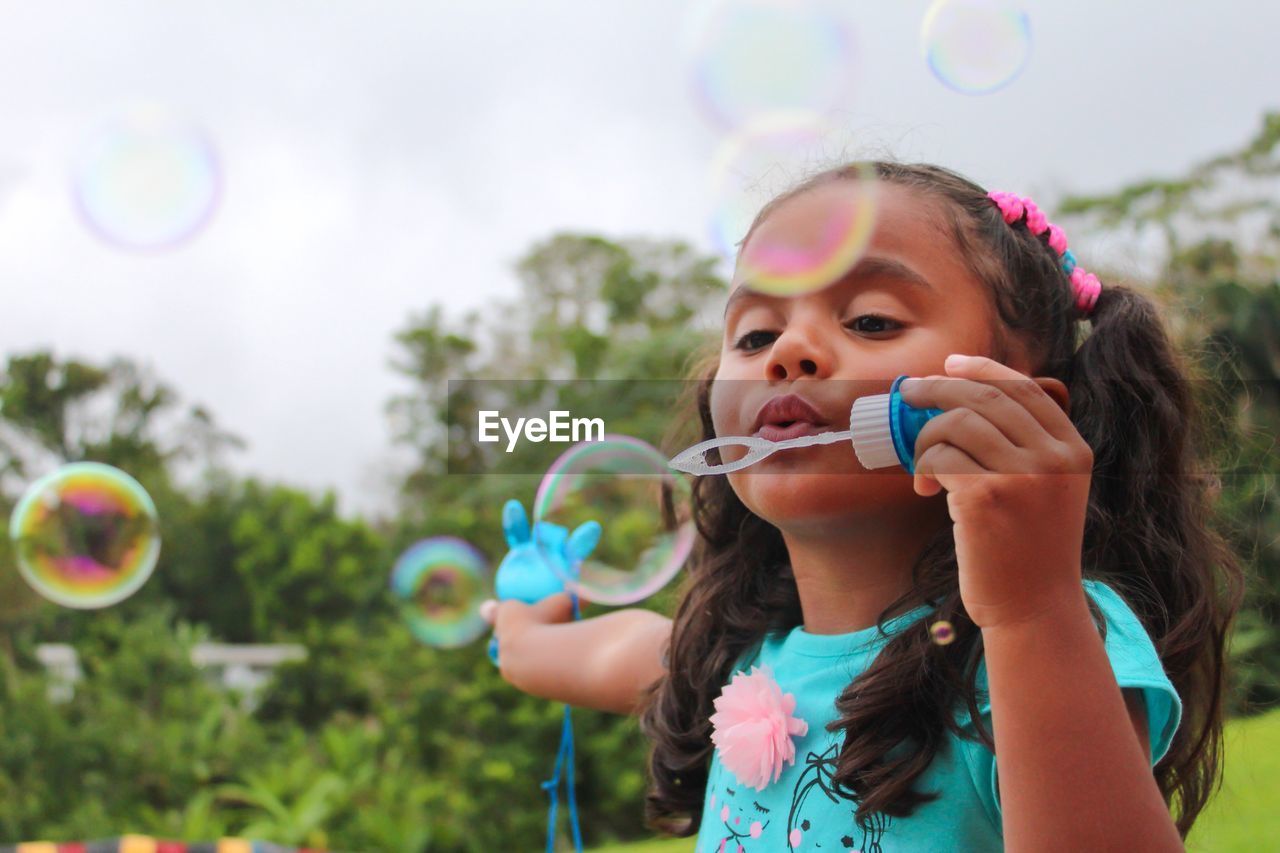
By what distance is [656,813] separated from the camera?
147 centimetres

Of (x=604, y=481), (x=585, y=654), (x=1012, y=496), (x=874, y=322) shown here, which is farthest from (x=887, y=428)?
(x=604, y=481)

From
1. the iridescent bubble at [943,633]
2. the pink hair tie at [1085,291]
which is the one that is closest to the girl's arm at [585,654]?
the iridescent bubble at [943,633]

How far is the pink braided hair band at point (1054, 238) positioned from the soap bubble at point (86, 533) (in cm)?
343

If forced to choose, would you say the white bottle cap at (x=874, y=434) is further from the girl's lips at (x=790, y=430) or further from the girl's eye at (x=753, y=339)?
the girl's eye at (x=753, y=339)

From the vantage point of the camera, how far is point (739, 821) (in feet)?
3.84

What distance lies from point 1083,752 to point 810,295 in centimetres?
55

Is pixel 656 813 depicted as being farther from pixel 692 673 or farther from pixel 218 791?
pixel 218 791

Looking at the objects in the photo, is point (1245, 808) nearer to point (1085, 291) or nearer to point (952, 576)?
point (1085, 291)

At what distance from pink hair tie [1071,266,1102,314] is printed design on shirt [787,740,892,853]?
0.66 meters

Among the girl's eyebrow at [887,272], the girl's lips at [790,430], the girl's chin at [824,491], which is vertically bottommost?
the girl's chin at [824,491]

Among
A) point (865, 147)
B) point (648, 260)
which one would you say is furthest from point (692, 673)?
point (648, 260)

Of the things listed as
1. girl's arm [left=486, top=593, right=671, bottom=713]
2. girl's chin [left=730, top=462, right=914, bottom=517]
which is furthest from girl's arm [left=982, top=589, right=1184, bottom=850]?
girl's arm [left=486, top=593, right=671, bottom=713]

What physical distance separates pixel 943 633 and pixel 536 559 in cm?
97

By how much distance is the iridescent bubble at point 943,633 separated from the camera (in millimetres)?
1049
